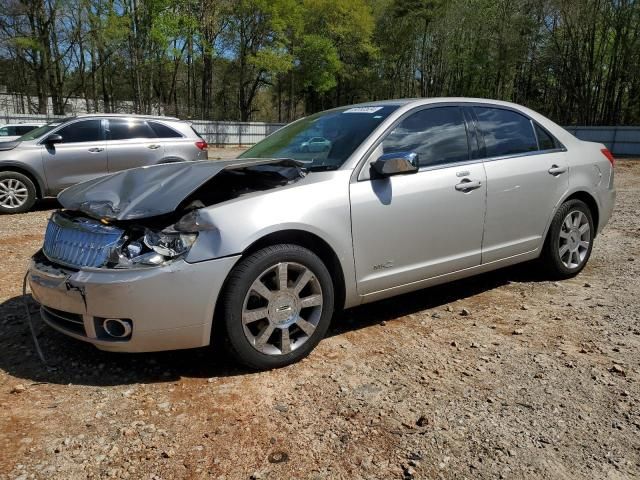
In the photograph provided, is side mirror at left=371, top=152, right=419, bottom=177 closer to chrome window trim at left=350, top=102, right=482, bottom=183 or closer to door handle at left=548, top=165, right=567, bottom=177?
chrome window trim at left=350, top=102, right=482, bottom=183

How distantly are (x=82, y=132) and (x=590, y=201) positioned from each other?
7.90 meters

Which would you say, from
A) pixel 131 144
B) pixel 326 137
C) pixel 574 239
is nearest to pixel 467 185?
pixel 326 137

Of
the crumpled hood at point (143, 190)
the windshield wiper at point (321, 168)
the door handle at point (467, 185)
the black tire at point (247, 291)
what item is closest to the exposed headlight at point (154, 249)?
the crumpled hood at point (143, 190)

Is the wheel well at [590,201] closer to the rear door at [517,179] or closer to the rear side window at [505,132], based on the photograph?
the rear door at [517,179]

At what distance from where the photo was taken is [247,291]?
2.76m

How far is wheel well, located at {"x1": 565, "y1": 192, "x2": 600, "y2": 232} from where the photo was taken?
460 cm

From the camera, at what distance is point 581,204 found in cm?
463

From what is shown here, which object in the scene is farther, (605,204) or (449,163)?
(605,204)

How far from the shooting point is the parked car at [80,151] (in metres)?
8.16

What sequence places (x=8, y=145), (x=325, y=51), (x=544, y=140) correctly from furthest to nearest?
(x=325, y=51)
(x=8, y=145)
(x=544, y=140)

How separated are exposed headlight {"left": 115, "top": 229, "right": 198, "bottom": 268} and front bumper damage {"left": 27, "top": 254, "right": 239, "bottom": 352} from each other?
0.15 feet

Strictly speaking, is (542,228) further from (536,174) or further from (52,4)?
(52,4)

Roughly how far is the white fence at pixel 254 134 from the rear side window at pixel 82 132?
1045 cm

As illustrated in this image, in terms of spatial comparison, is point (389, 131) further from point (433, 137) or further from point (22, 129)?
point (22, 129)
